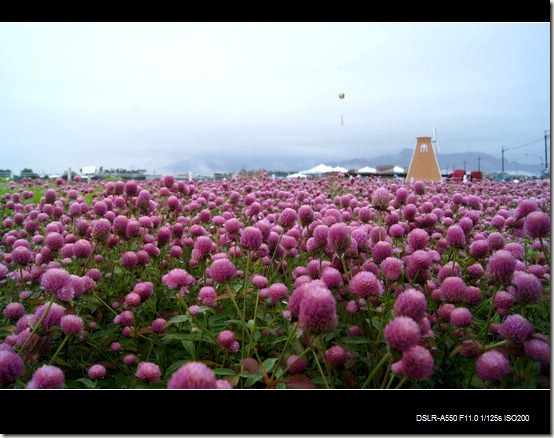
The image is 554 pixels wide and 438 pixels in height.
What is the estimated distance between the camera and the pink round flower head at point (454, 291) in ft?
3.31

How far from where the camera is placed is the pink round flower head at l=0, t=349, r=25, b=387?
0.81 metres

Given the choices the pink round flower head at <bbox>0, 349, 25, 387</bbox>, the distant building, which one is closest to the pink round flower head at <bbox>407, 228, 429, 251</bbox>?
the pink round flower head at <bbox>0, 349, 25, 387</bbox>

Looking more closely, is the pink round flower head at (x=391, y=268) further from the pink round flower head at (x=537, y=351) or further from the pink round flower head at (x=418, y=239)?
the pink round flower head at (x=537, y=351)

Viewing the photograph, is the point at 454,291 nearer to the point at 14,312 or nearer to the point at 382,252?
the point at 382,252

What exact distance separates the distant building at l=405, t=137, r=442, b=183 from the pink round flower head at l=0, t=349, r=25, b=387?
6151 millimetres

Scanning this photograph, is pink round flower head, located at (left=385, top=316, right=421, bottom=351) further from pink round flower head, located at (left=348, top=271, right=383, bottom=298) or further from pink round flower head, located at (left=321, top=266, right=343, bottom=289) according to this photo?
pink round flower head, located at (left=321, top=266, right=343, bottom=289)

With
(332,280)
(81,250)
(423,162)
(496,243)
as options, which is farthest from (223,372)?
(423,162)

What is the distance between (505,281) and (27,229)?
237 centimetres

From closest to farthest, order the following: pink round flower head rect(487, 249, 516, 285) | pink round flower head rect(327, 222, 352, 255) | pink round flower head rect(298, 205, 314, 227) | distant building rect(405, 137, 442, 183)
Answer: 1. pink round flower head rect(487, 249, 516, 285)
2. pink round flower head rect(327, 222, 352, 255)
3. pink round flower head rect(298, 205, 314, 227)
4. distant building rect(405, 137, 442, 183)

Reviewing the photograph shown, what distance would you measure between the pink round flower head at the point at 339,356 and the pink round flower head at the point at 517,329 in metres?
0.36

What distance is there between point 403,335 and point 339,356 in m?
0.29
